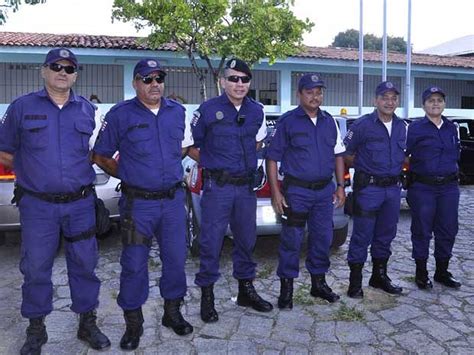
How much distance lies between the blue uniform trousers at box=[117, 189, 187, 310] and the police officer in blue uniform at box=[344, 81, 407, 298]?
148cm

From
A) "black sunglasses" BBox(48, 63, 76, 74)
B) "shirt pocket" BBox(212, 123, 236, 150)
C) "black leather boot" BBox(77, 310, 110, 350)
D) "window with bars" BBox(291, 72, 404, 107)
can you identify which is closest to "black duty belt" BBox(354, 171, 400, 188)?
"shirt pocket" BBox(212, 123, 236, 150)

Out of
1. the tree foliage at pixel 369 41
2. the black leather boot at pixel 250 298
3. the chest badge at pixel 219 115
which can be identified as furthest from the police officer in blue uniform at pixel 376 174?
the tree foliage at pixel 369 41

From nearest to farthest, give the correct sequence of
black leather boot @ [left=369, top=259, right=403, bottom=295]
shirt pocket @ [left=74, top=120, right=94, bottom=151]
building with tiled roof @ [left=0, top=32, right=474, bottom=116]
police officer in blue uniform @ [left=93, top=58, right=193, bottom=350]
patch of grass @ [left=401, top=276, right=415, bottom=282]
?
1. shirt pocket @ [left=74, top=120, right=94, bottom=151]
2. police officer in blue uniform @ [left=93, top=58, right=193, bottom=350]
3. black leather boot @ [left=369, top=259, right=403, bottom=295]
4. patch of grass @ [left=401, top=276, right=415, bottom=282]
5. building with tiled roof @ [left=0, top=32, right=474, bottom=116]

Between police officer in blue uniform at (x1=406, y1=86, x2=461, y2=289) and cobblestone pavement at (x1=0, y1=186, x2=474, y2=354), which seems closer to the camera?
cobblestone pavement at (x1=0, y1=186, x2=474, y2=354)

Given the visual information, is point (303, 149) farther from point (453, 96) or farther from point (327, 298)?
point (453, 96)

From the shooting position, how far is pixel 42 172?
2.92m

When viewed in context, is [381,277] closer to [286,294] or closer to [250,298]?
[286,294]

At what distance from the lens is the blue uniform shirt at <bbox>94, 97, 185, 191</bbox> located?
3109 mm

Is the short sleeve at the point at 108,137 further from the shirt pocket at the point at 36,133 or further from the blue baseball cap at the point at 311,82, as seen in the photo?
the blue baseball cap at the point at 311,82

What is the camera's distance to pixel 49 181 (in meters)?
2.91

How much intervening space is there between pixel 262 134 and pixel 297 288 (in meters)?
1.35

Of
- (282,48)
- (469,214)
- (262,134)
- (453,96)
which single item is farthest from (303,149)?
(453,96)

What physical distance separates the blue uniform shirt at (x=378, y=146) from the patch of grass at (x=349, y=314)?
3.44 feet

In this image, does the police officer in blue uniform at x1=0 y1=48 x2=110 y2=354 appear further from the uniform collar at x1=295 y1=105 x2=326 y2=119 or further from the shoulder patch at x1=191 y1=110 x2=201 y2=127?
the uniform collar at x1=295 y1=105 x2=326 y2=119
